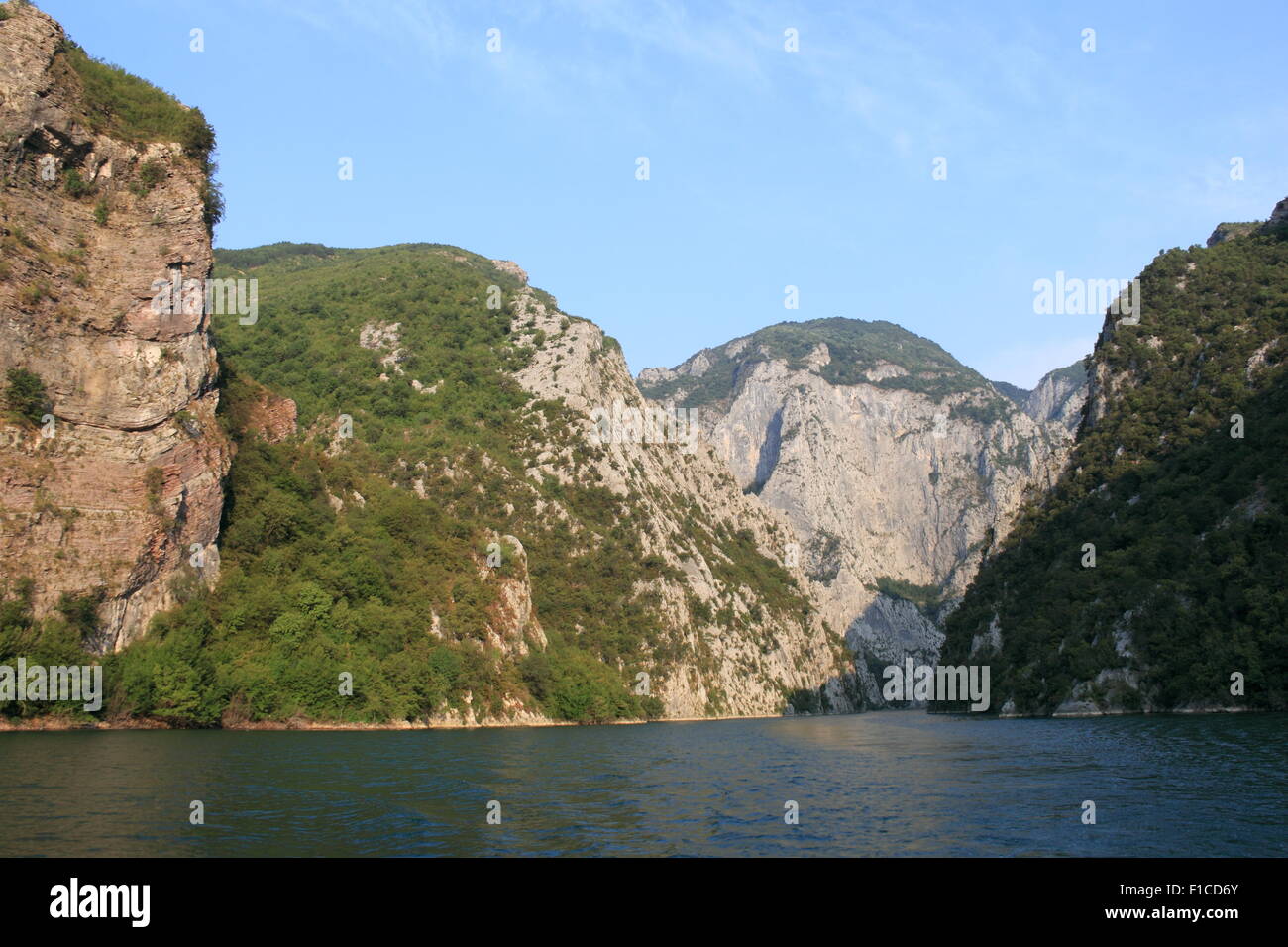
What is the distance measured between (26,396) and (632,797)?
49.0 m

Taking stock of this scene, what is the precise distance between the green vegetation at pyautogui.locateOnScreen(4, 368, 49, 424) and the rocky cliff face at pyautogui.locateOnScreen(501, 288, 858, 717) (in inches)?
3043

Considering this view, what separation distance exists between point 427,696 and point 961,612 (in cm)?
8097

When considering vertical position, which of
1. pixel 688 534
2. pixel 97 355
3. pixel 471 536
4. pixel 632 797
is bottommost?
pixel 632 797

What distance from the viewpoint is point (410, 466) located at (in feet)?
400

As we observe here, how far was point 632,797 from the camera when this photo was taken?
34750 millimetres

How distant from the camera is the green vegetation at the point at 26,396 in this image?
198ft

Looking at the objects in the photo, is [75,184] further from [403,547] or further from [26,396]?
[403,547]

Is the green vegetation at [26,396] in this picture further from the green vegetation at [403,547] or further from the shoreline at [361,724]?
the shoreline at [361,724]

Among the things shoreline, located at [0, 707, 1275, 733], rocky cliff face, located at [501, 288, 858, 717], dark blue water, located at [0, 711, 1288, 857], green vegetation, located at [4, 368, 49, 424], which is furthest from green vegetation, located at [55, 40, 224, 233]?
rocky cliff face, located at [501, 288, 858, 717]

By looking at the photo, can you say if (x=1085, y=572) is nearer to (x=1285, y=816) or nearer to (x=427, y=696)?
(x=427, y=696)

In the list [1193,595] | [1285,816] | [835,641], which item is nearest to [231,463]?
[1285,816]

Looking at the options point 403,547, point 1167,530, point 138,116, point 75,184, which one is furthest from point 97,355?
point 1167,530

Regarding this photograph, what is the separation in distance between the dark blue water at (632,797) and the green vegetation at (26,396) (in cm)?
2045

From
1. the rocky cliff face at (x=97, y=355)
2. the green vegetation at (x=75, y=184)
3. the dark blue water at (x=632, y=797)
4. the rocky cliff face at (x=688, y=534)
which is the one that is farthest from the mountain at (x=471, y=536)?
the green vegetation at (x=75, y=184)
